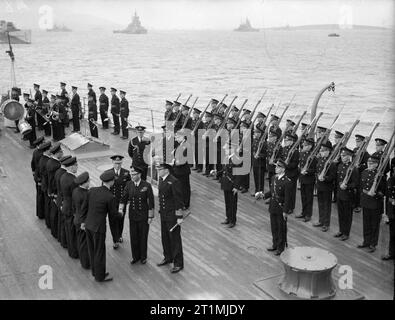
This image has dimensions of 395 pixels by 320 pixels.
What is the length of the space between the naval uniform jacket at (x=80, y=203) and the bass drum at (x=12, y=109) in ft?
29.8

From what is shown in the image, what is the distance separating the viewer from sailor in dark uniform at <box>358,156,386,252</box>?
26.0 feet

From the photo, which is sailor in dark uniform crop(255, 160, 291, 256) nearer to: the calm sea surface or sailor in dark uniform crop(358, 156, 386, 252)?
sailor in dark uniform crop(358, 156, 386, 252)

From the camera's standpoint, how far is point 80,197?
275 inches

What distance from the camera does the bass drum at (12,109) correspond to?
1516 centimetres

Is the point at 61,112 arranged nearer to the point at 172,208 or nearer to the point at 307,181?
the point at 307,181

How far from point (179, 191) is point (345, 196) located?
2849mm

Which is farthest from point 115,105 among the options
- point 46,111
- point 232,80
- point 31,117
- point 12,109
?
point 232,80

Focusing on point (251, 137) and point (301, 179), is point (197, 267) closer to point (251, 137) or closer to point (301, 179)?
point (301, 179)

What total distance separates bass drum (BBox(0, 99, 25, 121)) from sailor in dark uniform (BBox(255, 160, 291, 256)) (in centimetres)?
998

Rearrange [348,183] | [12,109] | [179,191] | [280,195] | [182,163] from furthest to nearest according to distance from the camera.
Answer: [12,109] < [182,163] < [348,183] < [280,195] < [179,191]

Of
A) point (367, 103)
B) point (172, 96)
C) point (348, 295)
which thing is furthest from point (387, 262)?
point (172, 96)

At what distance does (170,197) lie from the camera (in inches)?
284

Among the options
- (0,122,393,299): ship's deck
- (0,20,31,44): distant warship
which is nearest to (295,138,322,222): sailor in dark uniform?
(0,122,393,299): ship's deck
